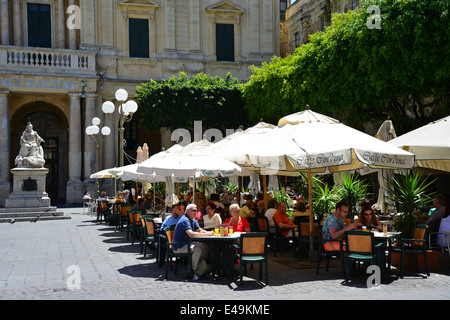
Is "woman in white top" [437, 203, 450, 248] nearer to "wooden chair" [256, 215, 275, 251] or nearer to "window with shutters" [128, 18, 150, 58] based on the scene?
"wooden chair" [256, 215, 275, 251]

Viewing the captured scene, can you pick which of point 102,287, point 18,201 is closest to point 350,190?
point 102,287

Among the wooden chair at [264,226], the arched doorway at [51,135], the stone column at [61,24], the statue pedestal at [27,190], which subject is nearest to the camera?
the wooden chair at [264,226]

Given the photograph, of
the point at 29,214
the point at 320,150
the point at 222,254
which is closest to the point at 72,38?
the point at 29,214

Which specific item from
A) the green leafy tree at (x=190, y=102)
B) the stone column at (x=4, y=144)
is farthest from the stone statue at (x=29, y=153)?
the green leafy tree at (x=190, y=102)

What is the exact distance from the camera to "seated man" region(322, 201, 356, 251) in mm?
9047

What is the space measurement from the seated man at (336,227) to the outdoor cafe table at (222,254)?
1646 mm

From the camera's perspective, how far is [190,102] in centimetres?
2933

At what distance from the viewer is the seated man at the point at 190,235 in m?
8.91

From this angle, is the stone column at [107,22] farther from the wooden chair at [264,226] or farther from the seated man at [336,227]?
the seated man at [336,227]

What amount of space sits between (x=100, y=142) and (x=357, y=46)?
18.6 m

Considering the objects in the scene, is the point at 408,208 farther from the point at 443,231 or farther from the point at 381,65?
the point at 381,65

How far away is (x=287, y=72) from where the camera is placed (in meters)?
22.5

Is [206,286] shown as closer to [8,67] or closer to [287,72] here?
[287,72]

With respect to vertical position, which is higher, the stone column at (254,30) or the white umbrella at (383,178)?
the stone column at (254,30)
